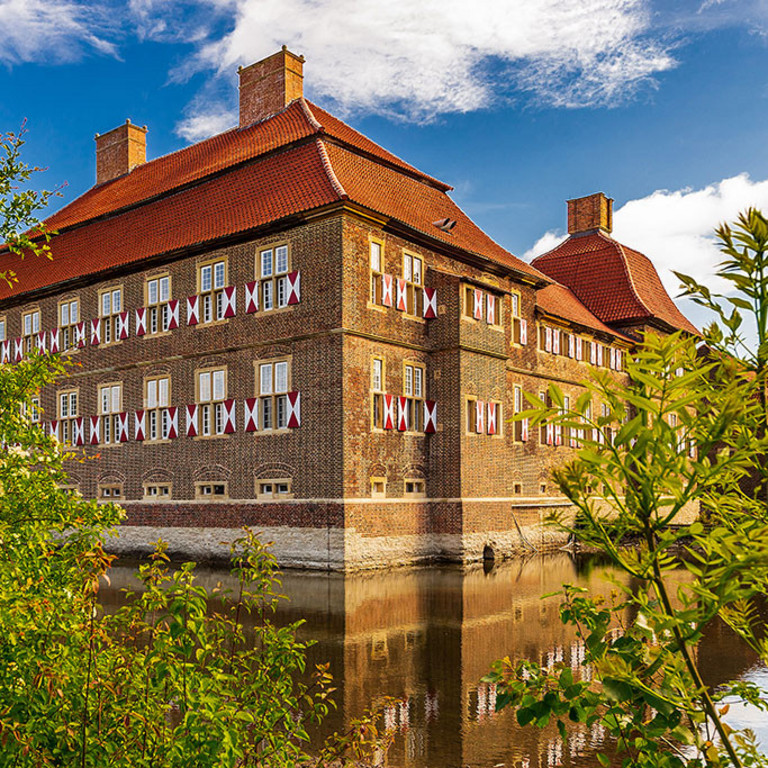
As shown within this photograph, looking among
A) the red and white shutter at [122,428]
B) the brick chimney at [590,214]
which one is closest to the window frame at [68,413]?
the red and white shutter at [122,428]

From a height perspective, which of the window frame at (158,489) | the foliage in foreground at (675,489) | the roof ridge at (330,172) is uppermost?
the roof ridge at (330,172)

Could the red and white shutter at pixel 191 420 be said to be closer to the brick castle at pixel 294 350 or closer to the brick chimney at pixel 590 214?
the brick castle at pixel 294 350

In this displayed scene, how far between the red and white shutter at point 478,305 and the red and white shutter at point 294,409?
492 cm

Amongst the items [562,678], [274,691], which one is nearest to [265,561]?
[274,691]

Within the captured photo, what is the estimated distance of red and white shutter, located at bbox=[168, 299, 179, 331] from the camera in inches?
832

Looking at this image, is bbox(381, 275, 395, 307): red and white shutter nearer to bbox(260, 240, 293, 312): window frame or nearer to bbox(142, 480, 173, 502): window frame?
bbox(260, 240, 293, 312): window frame

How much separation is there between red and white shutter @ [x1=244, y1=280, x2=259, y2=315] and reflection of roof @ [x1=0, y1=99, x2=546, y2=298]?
132cm

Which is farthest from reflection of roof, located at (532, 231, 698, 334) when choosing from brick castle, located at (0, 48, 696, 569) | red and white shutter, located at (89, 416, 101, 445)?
red and white shutter, located at (89, 416, 101, 445)

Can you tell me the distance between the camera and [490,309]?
2092 cm

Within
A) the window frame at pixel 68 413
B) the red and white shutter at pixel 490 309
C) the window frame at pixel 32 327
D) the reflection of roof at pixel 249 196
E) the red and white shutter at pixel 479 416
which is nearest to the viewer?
the reflection of roof at pixel 249 196

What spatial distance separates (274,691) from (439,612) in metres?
8.89

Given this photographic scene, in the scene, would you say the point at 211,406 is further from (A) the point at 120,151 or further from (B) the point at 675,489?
(B) the point at 675,489

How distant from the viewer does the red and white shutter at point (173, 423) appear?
20.9 m

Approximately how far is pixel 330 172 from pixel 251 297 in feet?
11.2
